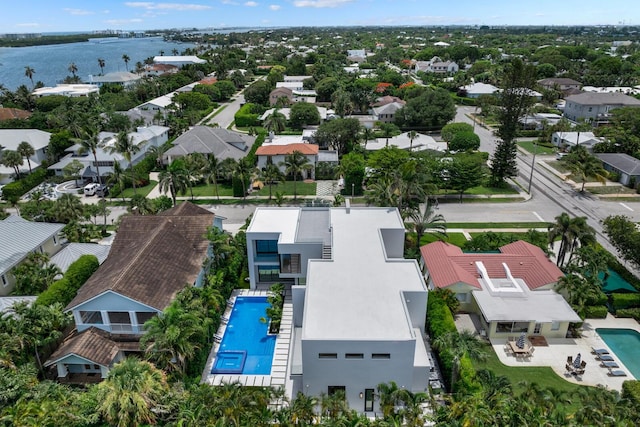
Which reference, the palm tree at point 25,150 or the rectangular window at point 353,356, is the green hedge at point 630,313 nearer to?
the rectangular window at point 353,356

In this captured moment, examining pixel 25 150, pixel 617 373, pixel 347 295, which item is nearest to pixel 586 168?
pixel 617 373

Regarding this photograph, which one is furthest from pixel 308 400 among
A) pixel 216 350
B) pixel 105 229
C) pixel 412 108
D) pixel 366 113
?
pixel 366 113

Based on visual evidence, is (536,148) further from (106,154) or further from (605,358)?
(106,154)

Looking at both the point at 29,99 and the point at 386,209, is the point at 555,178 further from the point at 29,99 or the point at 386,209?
the point at 29,99

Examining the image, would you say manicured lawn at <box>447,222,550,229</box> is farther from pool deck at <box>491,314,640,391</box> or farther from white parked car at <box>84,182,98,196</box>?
white parked car at <box>84,182,98,196</box>

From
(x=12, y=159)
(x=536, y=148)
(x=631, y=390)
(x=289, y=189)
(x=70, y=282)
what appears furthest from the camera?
(x=536, y=148)

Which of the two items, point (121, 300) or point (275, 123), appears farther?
point (275, 123)

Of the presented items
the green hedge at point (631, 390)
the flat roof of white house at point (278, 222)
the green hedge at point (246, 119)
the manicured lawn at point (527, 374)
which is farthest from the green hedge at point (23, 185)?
the green hedge at point (631, 390)
